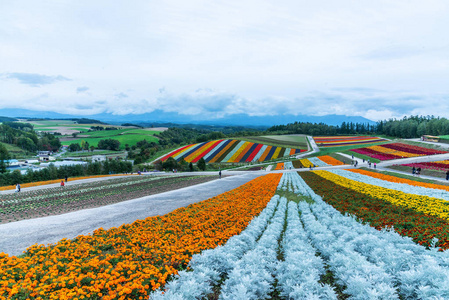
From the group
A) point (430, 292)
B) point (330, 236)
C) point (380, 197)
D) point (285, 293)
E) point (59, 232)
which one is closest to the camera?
point (430, 292)

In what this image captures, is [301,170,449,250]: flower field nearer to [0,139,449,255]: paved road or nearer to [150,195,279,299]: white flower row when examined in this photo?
[150,195,279,299]: white flower row

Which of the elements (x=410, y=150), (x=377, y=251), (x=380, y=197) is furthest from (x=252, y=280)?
(x=410, y=150)

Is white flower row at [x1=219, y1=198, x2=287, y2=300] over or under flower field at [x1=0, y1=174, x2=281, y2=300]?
over

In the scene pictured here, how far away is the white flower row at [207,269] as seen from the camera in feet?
17.0

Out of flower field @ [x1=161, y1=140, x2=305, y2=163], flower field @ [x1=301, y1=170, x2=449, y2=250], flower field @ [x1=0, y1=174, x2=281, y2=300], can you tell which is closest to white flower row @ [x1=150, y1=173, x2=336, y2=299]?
flower field @ [x1=0, y1=174, x2=281, y2=300]

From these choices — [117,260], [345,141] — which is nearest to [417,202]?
[117,260]

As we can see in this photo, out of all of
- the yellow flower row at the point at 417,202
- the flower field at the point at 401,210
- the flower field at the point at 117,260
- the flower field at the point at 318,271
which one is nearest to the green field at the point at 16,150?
the flower field at the point at 117,260

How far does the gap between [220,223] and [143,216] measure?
17.8 feet

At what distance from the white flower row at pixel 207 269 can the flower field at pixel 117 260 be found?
498mm

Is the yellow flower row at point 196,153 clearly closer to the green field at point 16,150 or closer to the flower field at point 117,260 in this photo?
the flower field at point 117,260

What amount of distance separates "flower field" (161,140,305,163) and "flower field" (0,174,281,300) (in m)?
55.0

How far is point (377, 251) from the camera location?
22.4 ft

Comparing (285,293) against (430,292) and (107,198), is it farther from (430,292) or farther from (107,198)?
(107,198)

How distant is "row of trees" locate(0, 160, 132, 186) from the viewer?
48844mm
